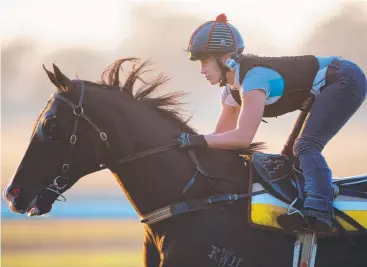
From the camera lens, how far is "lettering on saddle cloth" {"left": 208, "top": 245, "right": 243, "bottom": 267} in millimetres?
5824

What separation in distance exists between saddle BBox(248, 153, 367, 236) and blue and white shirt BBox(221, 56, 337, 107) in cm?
44

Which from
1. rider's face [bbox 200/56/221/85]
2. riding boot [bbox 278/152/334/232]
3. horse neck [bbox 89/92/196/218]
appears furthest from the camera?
rider's face [bbox 200/56/221/85]

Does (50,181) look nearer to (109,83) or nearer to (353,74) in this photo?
(109,83)

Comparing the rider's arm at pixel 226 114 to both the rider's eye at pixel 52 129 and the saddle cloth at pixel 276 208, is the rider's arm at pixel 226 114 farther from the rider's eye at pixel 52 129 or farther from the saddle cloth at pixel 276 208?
the rider's eye at pixel 52 129

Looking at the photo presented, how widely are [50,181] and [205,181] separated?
3.42ft

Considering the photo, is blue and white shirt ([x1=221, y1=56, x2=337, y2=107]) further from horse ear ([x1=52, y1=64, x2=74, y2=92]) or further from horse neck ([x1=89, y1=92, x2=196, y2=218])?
horse ear ([x1=52, y1=64, x2=74, y2=92])

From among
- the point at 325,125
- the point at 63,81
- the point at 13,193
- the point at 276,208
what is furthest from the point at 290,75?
the point at 13,193

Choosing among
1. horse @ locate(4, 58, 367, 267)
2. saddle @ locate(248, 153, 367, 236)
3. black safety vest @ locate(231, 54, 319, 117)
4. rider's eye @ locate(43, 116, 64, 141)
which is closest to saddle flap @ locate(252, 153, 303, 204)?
saddle @ locate(248, 153, 367, 236)

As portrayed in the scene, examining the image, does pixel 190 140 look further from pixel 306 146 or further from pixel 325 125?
pixel 325 125

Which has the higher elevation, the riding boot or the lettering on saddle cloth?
the riding boot

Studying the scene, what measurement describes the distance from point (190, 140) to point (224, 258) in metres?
0.83

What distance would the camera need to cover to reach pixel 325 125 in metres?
6.02

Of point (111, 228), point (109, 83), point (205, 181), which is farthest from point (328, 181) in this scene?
point (111, 228)

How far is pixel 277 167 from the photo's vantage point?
6.08 meters
